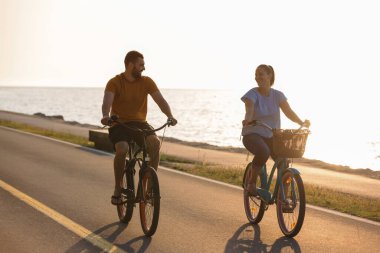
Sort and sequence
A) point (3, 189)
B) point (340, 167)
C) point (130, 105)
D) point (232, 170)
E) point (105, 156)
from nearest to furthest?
point (130, 105) < point (3, 189) < point (232, 170) < point (105, 156) < point (340, 167)

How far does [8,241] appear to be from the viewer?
7.12m

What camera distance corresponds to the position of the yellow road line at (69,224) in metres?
6.94

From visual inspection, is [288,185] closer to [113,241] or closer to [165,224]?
[165,224]

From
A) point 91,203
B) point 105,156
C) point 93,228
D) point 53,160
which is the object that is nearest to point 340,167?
point 105,156

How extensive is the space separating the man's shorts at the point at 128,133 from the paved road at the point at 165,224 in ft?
3.72

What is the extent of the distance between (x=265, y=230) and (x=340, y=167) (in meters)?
11.1

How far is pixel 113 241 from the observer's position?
719 centimetres

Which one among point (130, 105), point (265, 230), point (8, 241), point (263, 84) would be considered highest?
point (263, 84)

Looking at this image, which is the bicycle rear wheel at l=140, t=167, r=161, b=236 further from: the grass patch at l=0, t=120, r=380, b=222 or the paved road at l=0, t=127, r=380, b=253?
the grass patch at l=0, t=120, r=380, b=222

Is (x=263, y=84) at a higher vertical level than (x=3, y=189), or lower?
higher

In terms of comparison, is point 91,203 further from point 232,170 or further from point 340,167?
point 340,167

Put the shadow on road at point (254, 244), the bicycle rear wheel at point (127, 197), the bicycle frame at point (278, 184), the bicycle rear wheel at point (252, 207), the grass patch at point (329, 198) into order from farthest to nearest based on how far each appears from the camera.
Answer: the grass patch at point (329, 198), the bicycle rear wheel at point (252, 207), the bicycle rear wheel at point (127, 197), the bicycle frame at point (278, 184), the shadow on road at point (254, 244)

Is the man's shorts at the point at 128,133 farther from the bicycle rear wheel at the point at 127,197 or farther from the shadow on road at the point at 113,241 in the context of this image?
the shadow on road at the point at 113,241

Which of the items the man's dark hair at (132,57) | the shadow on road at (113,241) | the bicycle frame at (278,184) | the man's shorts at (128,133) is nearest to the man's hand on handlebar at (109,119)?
the man's shorts at (128,133)
